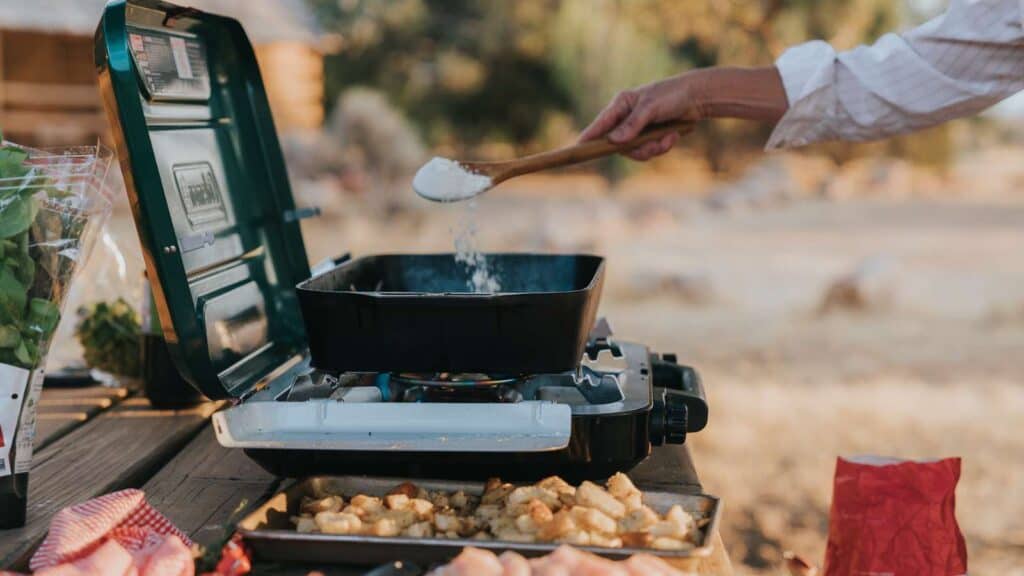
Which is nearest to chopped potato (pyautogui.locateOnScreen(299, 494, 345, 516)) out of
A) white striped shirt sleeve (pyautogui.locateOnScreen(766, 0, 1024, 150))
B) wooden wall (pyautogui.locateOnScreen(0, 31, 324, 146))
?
white striped shirt sleeve (pyautogui.locateOnScreen(766, 0, 1024, 150))

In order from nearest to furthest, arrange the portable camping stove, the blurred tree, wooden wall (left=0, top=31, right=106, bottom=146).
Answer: the portable camping stove, wooden wall (left=0, top=31, right=106, bottom=146), the blurred tree

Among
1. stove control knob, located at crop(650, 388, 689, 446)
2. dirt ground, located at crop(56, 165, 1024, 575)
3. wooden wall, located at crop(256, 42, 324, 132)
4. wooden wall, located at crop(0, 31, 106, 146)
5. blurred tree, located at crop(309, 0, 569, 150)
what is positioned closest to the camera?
stove control knob, located at crop(650, 388, 689, 446)

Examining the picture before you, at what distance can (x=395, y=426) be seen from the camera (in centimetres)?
136

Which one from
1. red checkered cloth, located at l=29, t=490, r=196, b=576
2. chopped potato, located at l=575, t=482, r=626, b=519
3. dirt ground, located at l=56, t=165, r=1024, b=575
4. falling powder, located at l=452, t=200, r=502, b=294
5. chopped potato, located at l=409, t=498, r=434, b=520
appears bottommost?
dirt ground, located at l=56, t=165, r=1024, b=575

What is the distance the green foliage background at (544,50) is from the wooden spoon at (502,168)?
37.7 feet

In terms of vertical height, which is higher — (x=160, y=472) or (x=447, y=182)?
(x=447, y=182)

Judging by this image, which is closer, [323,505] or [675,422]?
[323,505]

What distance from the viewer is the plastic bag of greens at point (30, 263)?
4.45 ft

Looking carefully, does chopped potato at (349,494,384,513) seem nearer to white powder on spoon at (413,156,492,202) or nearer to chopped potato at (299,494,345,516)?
chopped potato at (299,494,345,516)

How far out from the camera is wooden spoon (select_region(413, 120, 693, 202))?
1.84m

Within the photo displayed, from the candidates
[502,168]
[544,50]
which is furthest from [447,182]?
[544,50]

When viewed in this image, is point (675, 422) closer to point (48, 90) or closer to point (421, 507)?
point (421, 507)

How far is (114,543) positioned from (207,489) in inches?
15.8

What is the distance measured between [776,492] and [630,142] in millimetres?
2845
